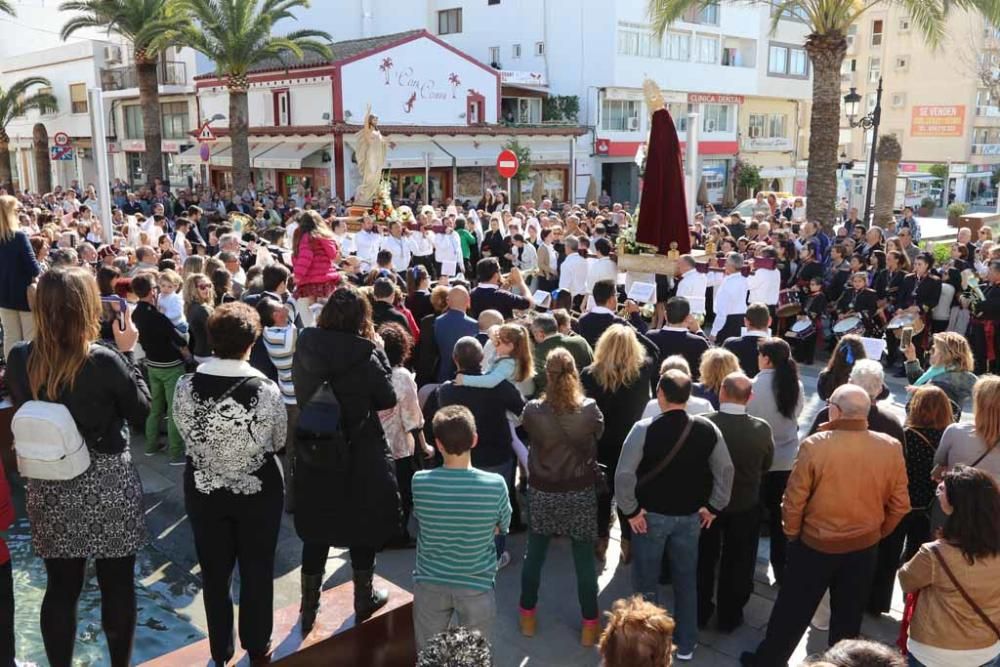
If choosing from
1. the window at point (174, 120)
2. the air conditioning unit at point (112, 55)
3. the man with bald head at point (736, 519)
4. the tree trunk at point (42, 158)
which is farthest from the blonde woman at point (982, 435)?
the tree trunk at point (42, 158)

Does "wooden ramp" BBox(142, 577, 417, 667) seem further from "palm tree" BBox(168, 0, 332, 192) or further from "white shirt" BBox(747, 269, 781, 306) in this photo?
"palm tree" BBox(168, 0, 332, 192)

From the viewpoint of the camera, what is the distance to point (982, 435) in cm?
473

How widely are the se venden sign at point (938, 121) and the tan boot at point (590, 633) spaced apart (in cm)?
5653

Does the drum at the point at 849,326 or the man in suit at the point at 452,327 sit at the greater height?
the man in suit at the point at 452,327

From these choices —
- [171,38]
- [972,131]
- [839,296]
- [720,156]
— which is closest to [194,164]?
[171,38]

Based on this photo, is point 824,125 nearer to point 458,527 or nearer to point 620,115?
point 458,527

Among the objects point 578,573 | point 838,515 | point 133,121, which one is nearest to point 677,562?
point 578,573

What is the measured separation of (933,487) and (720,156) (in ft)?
132

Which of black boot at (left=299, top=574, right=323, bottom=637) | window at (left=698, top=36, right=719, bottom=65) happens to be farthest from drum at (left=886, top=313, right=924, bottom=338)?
window at (left=698, top=36, right=719, bottom=65)

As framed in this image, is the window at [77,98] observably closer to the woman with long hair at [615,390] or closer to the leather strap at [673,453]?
the woman with long hair at [615,390]

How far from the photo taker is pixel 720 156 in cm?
4328

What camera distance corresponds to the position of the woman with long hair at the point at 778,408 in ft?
18.4

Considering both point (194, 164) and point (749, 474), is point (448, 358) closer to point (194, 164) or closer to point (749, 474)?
point (749, 474)

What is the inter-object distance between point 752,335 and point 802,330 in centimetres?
470
